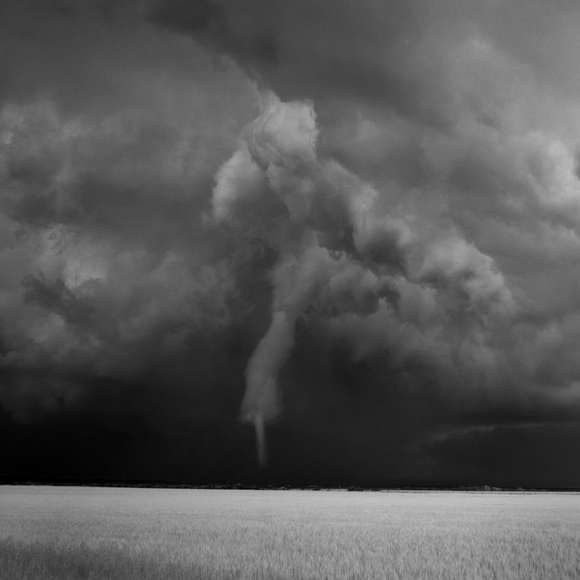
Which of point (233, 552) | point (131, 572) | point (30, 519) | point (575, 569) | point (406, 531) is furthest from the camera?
point (30, 519)

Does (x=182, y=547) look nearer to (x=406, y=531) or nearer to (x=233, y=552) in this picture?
(x=233, y=552)

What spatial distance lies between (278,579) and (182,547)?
26.8 ft

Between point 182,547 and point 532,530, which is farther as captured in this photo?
point 532,530

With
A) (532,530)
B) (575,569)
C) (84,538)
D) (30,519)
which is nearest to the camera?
(575,569)

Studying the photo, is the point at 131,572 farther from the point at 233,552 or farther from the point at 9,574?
the point at 233,552

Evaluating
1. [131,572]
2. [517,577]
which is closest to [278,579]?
[131,572]

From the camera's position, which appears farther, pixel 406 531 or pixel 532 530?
pixel 532 530

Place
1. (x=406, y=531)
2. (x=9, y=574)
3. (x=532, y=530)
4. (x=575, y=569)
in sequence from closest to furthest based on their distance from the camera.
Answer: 1. (x=9, y=574)
2. (x=575, y=569)
3. (x=406, y=531)
4. (x=532, y=530)

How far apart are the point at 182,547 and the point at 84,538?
234 inches

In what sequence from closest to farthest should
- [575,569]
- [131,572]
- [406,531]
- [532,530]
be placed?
[131,572]
[575,569]
[406,531]
[532,530]

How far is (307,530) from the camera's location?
3188 centimetres

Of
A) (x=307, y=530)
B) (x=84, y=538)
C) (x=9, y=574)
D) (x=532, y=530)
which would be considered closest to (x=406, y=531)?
(x=307, y=530)

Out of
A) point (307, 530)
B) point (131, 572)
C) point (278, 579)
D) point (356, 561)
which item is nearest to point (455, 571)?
point (356, 561)

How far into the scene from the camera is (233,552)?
21.6 m
